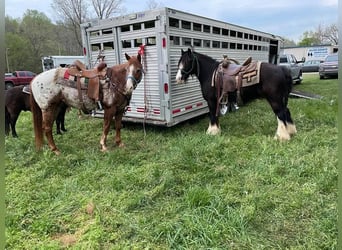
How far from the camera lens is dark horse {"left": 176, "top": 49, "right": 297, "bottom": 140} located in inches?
190

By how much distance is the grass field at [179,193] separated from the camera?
2307mm

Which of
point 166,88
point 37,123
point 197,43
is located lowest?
point 37,123

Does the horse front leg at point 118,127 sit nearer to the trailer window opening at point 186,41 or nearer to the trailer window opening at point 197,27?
the trailer window opening at point 186,41

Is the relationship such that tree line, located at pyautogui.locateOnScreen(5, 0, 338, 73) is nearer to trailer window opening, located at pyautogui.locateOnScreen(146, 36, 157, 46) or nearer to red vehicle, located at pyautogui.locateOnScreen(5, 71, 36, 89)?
red vehicle, located at pyautogui.locateOnScreen(5, 71, 36, 89)

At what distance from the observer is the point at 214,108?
18.1 feet

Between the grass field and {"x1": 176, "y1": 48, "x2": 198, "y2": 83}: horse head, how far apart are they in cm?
108

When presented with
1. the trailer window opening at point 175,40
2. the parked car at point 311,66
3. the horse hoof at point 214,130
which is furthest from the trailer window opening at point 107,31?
the parked car at point 311,66

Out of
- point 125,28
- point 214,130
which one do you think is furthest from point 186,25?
point 214,130

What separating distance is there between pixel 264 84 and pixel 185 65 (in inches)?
57.1

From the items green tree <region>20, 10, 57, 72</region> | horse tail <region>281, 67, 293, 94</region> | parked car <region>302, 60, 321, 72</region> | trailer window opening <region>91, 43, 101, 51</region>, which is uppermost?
green tree <region>20, 10, 57, 72</region>

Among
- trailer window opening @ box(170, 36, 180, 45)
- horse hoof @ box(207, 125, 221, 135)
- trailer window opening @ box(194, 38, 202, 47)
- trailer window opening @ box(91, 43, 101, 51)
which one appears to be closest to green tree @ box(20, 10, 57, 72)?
trailer window opening @ box(91, 43, 101, 51)

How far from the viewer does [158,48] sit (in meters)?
4.98

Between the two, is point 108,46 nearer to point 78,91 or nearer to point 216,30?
point 78,91

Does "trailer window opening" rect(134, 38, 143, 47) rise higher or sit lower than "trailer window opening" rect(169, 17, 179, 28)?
lower
